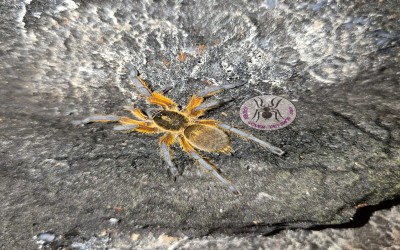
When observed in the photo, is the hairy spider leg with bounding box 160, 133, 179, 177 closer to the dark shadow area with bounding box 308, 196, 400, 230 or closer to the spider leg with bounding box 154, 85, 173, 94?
the spider leg with bounding box 154, 85, 173, 94

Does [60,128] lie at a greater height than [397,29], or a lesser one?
lesser

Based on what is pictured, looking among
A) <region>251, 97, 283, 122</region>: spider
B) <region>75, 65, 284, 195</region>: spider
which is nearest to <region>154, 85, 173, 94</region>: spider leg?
<region>75, 65, 284, 195</region>: spider

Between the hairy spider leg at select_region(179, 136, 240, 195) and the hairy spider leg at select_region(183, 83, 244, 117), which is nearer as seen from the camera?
the hairy spider leg at select_region(179, 136, 240, 195)

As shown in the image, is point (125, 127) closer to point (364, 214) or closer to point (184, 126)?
point (184, 126)

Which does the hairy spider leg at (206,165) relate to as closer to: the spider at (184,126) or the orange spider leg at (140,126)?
the spider at (184,126)

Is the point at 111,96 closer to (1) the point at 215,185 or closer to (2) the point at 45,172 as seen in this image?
(2) the point at 45,172

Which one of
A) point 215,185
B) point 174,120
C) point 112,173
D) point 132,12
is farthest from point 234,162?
point 132,12

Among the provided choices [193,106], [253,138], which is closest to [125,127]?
[193,106]

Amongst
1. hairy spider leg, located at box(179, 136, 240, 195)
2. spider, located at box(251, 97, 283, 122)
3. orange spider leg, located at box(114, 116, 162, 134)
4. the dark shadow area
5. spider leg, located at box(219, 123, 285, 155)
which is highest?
spider, located at box(251, 97, 283, 122)
